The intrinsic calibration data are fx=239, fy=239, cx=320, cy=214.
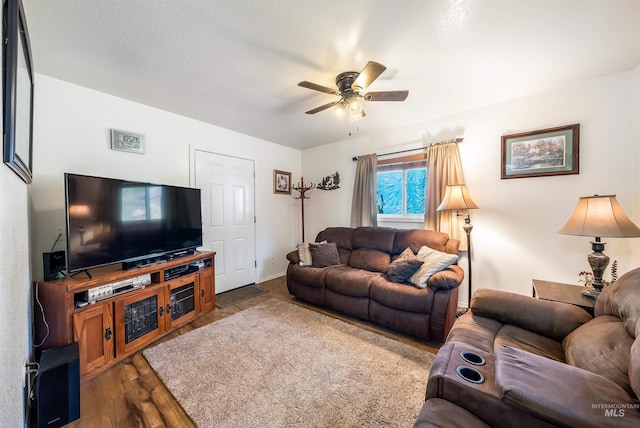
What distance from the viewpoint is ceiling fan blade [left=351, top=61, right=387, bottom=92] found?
1603mm

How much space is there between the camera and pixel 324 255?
3248 mm

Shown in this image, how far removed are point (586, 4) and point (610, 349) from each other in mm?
1860

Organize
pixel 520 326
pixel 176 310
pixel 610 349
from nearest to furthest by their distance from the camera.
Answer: pixel 610 349 < pixel 520 326 < pixel 176 310

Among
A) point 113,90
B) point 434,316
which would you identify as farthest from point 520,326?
point 113,90

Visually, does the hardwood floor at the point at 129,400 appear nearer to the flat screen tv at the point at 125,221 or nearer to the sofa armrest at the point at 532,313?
the sofa armrest at the point at 532,313

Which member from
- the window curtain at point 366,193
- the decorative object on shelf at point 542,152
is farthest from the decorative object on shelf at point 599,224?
the window curtain at point 366,193

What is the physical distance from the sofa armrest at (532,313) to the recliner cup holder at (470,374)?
841 millimetres

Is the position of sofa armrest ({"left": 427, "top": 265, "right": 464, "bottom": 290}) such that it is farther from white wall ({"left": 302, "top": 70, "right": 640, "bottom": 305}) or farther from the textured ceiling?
the textured ceiling

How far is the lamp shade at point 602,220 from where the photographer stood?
1.63 m

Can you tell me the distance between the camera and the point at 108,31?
158cm

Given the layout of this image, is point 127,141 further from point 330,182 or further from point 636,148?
point 636,148

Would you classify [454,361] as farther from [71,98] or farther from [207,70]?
[71,98]

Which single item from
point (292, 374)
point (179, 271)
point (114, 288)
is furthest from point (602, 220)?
point (114, 288)

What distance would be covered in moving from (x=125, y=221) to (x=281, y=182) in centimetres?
259
